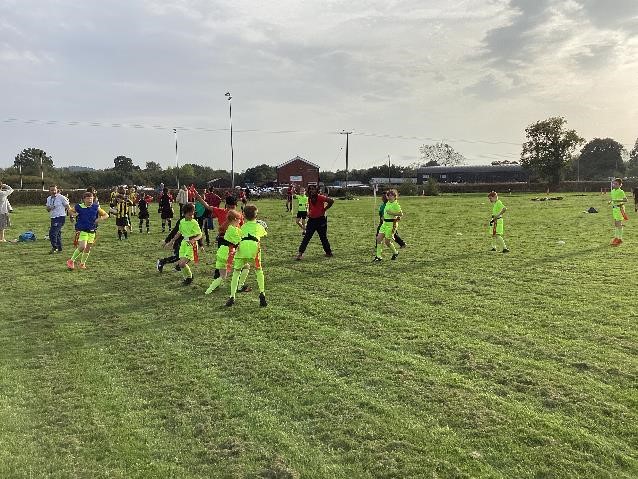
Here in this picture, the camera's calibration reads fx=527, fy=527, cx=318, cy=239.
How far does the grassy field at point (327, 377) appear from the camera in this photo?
4.34m

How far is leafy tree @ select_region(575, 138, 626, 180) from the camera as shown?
14100cm

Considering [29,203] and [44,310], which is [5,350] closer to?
[44,310]

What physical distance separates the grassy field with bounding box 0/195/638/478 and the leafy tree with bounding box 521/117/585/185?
77.9 m

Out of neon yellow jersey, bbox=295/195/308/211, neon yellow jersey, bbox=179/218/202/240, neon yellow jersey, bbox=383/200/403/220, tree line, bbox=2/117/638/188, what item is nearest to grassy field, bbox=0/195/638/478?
neon yellow jersey, bbox=179/218/202/240

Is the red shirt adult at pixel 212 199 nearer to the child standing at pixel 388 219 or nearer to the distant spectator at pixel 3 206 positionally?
the child standing at pixel 388 219

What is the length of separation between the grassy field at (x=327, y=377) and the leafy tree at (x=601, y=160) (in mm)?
145641

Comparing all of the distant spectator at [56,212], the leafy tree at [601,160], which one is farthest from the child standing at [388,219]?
the leafy tree at [601,160]

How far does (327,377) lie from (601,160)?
519 ft

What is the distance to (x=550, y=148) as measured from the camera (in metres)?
83.0

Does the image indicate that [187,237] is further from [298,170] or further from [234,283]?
[298,170]

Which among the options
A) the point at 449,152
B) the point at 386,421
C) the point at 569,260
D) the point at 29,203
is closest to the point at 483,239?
the point at 569,260

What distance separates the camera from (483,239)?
18.8 m

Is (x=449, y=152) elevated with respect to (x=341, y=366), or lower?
elevated

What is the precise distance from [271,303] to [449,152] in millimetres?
147188
